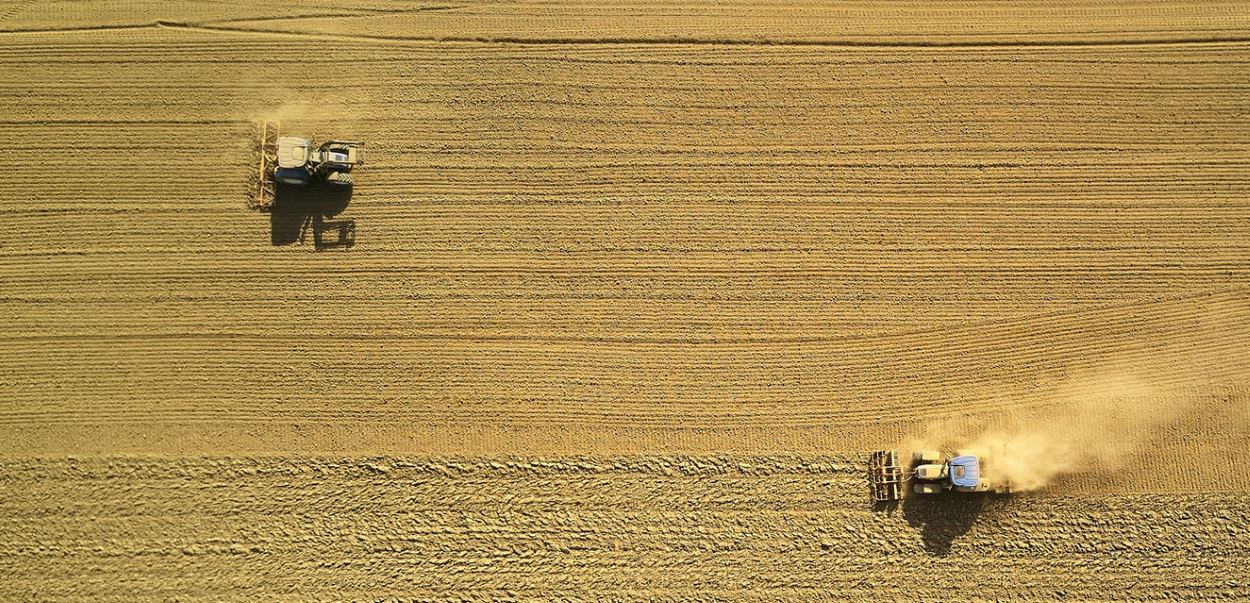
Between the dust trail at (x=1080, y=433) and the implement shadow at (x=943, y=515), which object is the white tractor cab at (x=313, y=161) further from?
the implement shadow at (x=943, y=515)

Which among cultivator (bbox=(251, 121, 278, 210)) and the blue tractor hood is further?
cultivator (bbox=(251, 121, 278, 210))

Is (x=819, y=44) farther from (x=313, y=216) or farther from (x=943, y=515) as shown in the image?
(x=313, y=216)

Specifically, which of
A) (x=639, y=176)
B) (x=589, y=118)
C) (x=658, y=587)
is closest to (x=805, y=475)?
(x=658, y=587)

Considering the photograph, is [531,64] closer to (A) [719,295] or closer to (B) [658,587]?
(A) [719,295]

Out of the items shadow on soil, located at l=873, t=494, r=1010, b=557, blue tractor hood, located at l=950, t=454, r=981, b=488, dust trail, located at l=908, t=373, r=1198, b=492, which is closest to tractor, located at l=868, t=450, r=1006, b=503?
blue tractor hood, located at l=950, t=454, r=981, b=488

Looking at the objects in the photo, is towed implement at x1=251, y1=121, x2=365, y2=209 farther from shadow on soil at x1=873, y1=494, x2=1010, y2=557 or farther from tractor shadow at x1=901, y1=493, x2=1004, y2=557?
tractor shadow at x1=901, y1=493, x2=1004, y2=557

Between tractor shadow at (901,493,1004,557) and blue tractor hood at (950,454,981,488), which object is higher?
blue tractor hood at (950,454,981,488)

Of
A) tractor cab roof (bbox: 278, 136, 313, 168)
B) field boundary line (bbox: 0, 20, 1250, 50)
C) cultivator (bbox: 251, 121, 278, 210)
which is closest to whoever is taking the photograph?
tractor cab roof (bbox: 278, 136, 313, 168)

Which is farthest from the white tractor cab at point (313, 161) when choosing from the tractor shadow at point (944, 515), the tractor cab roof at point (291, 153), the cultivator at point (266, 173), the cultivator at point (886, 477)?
the tractor shadow at point (944, 515)
